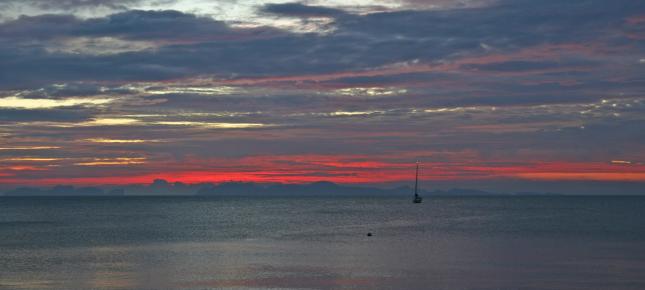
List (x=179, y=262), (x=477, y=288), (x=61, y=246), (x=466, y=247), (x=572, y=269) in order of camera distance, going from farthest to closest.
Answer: (x=61, y=246) → (x=466, y=247) → (x=179, y=262) → (x=572, y=269) → (x=477, y=288)

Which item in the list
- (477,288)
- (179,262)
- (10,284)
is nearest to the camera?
(477,288)

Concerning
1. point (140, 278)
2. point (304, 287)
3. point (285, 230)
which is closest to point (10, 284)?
point (140, 278)

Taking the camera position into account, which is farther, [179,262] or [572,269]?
[179,262]

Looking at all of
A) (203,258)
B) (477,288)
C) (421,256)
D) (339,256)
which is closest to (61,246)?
(203,258)

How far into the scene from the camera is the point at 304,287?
160 feet

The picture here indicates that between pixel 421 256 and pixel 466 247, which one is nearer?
pixel 421 256

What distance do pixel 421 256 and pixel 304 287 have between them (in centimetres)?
2178

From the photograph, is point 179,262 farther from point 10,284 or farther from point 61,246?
point 61,246

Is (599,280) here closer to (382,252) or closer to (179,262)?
(382,252)

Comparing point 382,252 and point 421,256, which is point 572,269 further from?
point 382,252

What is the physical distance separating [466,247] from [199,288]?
36845 millimetres

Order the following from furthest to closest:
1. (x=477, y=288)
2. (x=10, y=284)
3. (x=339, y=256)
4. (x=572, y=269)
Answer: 1. (x=339, y=256)
2. (x=572, y=269)
3. (x=10, y=284)
4. (x=477, y=288)

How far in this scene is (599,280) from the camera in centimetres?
5131

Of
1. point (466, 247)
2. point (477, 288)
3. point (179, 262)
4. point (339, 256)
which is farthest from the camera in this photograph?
point (466, 247)
